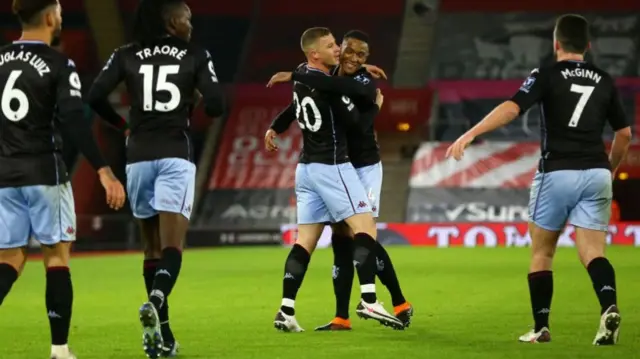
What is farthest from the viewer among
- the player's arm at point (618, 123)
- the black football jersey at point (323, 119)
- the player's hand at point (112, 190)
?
the black football jersey at point (323, 119)

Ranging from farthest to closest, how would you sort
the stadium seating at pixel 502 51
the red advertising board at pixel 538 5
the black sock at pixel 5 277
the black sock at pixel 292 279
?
1. the red advertising board at pixel 538 5
2. the stadium seating at pixel 502 51
3. the black sock at pixel 292 279
4. the black sock at pixel 5 277

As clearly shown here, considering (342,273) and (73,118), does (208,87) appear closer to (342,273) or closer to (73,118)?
(73,118)

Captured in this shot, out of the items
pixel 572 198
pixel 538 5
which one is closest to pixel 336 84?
pixel 572 198

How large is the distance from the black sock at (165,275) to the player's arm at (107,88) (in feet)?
2.79

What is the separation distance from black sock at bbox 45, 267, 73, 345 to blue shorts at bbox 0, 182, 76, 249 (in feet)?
0.68

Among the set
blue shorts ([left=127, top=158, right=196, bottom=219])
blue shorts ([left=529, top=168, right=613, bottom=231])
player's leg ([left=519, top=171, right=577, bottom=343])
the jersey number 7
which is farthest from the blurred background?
blue shorts ([left=127, top=158, right=196, bottom=219])

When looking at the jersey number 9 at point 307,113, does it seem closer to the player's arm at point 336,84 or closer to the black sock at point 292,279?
the player's arm at point 336,84

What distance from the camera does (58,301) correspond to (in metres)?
6.99

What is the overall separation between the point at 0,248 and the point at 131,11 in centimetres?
2708

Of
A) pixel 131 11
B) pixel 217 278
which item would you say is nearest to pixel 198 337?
pixel 217 278

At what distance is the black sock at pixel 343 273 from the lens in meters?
9.49

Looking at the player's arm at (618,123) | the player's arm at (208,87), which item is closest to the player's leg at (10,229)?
the player's arm at (208,87)

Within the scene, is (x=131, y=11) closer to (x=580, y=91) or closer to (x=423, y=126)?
(x=423, y=126)

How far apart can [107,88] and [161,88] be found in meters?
0.36
